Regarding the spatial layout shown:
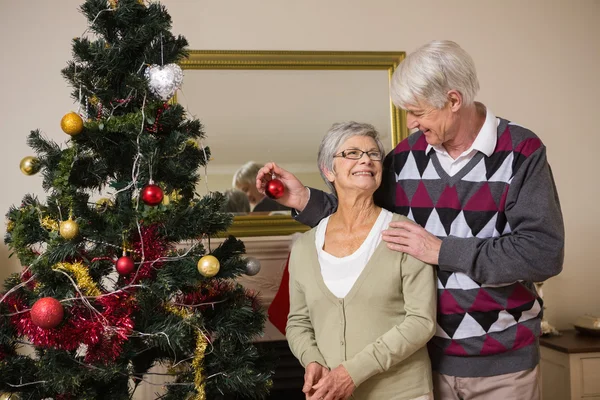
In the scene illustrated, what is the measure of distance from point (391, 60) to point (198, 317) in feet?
6.72

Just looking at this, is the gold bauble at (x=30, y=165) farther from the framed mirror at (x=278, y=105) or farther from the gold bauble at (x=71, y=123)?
the framed mirror at (x=278, y=105)

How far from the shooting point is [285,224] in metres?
3.13

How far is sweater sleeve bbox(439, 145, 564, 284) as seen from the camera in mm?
1553

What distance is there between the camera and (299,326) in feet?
5.78

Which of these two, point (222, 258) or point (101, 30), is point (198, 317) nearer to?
point (222, 258)

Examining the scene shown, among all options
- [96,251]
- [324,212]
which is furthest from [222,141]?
[96,251]

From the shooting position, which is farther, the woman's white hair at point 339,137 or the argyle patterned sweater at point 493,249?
the woman's white hair at point 339,137

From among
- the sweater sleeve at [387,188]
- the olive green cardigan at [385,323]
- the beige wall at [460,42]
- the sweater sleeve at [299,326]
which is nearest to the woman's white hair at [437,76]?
the sweater sleeve at [387,188]

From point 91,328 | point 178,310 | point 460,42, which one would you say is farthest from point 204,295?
point 460,42

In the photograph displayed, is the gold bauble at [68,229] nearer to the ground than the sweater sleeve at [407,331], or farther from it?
farther from it

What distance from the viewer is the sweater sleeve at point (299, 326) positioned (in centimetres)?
170

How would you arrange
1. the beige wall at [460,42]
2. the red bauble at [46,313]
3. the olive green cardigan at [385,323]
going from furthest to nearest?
1. the beige wall at [460,42]
2. the olive green cardigan at [385,323]
3. the red bauble at [46,313]

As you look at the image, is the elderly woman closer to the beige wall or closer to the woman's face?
the woman's face

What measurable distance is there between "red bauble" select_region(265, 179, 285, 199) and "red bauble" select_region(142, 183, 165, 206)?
37 centimetres
